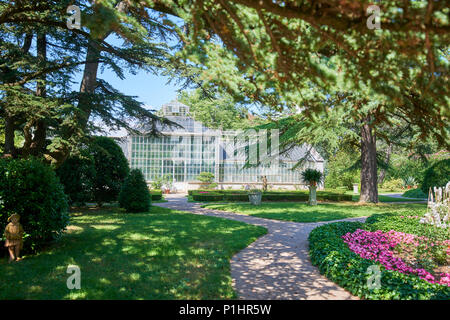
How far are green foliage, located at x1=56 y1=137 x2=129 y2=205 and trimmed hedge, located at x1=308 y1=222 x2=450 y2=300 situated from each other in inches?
338

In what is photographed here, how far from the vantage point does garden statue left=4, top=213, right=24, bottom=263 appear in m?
4.33

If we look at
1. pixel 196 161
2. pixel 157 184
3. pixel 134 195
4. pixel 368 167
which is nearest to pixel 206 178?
pixel 196 161

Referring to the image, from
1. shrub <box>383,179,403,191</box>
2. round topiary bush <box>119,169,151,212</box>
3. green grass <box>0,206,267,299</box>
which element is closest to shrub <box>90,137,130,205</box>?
round topiary bush <box>119,169,151,212</box>

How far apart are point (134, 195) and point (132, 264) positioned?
6502 mm

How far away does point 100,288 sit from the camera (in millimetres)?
3504

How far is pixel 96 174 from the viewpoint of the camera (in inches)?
451

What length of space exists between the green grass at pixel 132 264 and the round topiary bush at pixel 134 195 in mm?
3156

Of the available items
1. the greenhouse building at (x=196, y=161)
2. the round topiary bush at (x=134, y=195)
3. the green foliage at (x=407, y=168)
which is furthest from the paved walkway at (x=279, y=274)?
the green foliage at (x=407, y=168)

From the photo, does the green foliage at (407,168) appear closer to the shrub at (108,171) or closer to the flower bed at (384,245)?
the flower bed at (384,245)

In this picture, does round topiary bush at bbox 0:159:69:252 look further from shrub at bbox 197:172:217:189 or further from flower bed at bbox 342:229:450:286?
shrub at bbox 197:172:217:189

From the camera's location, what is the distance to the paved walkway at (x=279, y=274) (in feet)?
11.8
